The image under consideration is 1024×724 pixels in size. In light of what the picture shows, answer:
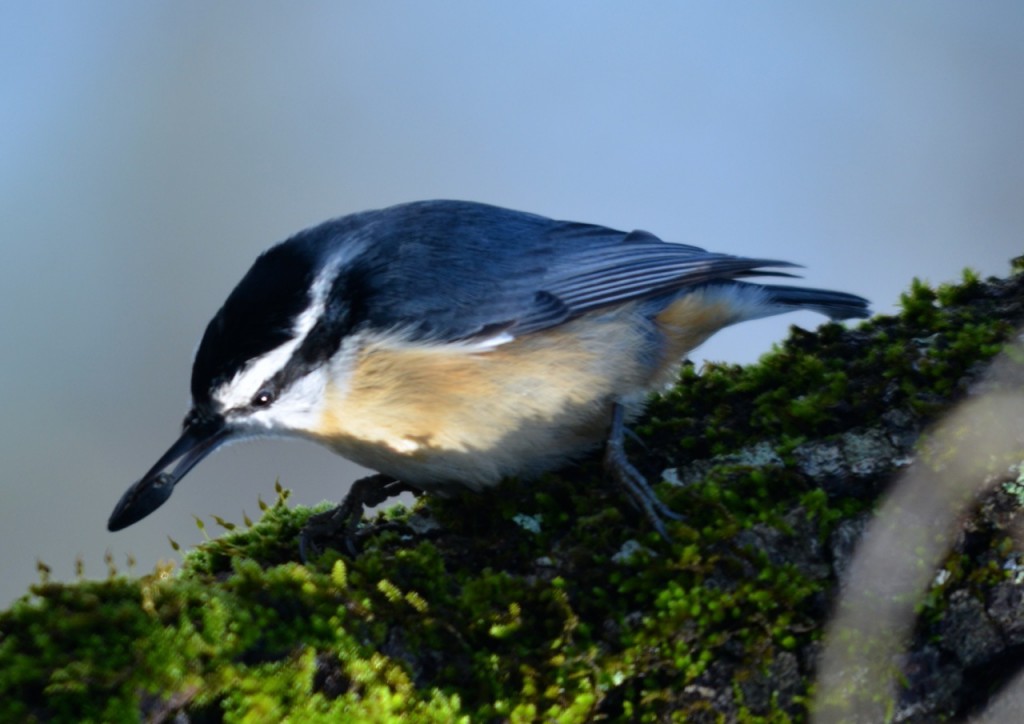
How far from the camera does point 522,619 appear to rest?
1.82m

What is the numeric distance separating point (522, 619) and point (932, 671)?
28.1 inches

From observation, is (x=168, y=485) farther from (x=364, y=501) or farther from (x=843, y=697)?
(x=843, y=697)

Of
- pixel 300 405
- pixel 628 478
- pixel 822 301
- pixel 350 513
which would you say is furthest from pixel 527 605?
pixel 822 301

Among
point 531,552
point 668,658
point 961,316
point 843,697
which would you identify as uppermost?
point 961,316

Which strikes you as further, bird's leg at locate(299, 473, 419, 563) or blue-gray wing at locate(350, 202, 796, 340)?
blue-gray wing at locate(350, 202, 796, 340)

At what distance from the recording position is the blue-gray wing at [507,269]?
2.62m

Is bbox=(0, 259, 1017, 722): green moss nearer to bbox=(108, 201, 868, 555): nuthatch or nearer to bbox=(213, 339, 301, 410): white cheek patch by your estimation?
bbox=(108, 201, 868, 555): nuthatch

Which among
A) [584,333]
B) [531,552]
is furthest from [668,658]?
[584,333]

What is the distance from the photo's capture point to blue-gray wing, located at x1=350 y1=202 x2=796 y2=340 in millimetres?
2625

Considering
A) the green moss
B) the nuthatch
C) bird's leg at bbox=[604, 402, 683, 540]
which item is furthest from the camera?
the nuthatch

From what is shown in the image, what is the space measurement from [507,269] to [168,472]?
100cm

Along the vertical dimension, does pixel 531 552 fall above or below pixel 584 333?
below

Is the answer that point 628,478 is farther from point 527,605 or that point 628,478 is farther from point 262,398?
point 262,398

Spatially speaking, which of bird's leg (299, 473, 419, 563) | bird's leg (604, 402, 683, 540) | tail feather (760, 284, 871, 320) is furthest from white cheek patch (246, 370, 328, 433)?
tail feather (760, 284, 871, 320)
